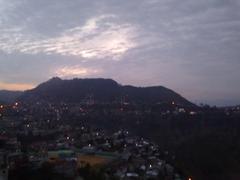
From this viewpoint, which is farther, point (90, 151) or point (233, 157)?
point (233, 157)

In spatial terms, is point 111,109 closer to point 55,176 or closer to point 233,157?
point 233,157

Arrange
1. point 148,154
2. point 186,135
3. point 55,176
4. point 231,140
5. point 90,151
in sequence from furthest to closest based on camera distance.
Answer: point 186,135
point 231,140
point 148,154
point 90,151
point 55,176

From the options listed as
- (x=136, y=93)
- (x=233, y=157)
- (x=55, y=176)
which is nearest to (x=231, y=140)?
(x=233, y=157)

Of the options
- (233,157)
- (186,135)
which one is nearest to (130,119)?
(186,135)

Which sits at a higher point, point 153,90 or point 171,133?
point 153,90

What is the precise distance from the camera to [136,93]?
81000mm

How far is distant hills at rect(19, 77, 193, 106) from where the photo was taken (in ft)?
253

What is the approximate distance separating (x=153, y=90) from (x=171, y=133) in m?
36.5

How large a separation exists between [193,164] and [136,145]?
192 inches

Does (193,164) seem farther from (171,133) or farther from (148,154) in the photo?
(171,133)

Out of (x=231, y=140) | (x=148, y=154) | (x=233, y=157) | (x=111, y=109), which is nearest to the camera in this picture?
(x=148, y=154)

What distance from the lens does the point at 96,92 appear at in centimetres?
7925

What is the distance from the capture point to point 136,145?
118 ft

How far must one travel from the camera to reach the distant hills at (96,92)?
77.2m
